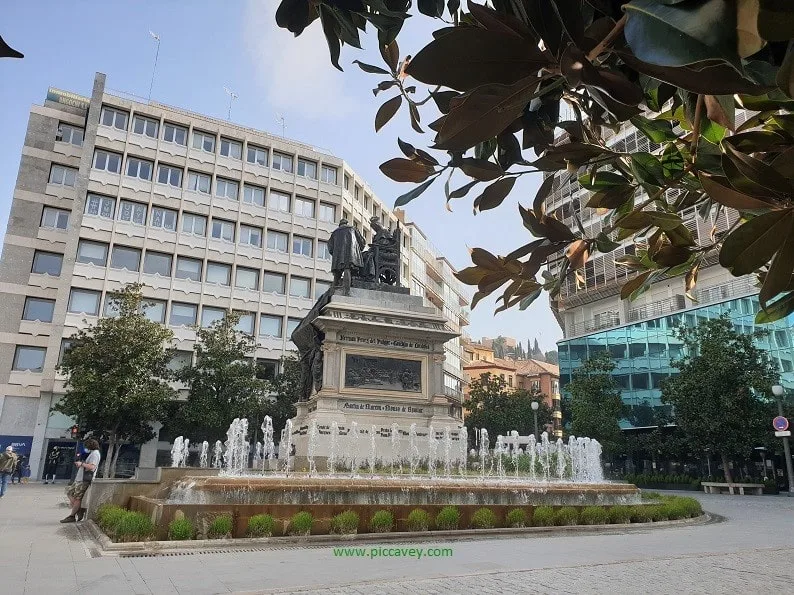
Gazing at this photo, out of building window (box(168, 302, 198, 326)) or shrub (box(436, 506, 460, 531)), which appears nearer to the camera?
shrub (box(436, 506, 460, 531))

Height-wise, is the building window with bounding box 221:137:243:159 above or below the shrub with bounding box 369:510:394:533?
above

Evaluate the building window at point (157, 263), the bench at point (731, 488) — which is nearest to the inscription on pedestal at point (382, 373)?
the bench at point (731, 488)

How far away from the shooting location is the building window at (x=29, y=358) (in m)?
36.3

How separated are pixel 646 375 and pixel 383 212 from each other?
2712 centimetres

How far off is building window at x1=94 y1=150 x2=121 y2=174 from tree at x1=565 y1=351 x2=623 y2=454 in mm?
33115

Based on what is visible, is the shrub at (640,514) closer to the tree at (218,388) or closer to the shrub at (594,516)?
the shrub at (594,516)

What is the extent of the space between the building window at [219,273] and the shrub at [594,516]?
35.1 m

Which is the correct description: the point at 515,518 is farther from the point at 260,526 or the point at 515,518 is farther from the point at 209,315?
the point at 209,315

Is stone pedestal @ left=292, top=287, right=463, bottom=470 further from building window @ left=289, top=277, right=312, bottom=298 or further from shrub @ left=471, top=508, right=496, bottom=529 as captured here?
building window @ left=289, top=277, right=312, bottom=298

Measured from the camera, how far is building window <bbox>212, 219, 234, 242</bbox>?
43312mm

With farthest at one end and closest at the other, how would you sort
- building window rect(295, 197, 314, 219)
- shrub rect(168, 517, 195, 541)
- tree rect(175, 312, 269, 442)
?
building window rect(295, 197, 314, 219), tree rect(175, 312, 269, 442), shrub rect(168, 517, 195, 541)

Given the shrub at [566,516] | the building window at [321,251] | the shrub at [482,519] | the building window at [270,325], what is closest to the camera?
the shrub at [482,519]

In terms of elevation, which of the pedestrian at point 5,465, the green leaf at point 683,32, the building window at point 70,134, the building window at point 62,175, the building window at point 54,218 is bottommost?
the pedestrian at point 5,465

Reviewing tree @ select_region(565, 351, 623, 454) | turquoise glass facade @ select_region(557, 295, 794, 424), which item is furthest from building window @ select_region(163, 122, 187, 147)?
turquoise glass facade @ select_region(557, 295, 794, 424)
